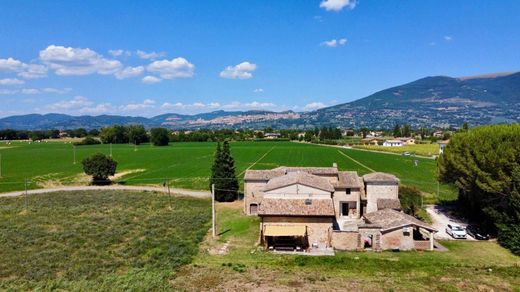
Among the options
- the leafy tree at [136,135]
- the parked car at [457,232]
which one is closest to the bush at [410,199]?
the parked car at [457,232]

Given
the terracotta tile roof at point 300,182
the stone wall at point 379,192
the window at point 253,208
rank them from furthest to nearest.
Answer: the window at point 253,208 < the stone wall at point 379,192 < the terracotta tile roof at point 300,182

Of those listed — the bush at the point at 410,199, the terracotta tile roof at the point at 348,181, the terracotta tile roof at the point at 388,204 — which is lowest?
the bush at the point at 410,199

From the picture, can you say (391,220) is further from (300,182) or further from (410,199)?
(410,199)

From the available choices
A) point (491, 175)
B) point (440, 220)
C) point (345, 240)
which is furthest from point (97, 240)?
point (491, 175)

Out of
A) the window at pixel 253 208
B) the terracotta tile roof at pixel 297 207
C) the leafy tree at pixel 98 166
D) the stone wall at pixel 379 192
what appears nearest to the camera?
the terracotta tile roof at pixel 297 207

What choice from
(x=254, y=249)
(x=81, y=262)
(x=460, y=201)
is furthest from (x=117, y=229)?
(x=460, y=201)

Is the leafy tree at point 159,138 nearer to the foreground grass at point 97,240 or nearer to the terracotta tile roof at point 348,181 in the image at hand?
the foreground grass at point 97,240

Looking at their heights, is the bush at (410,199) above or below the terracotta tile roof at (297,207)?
below
